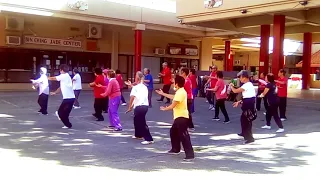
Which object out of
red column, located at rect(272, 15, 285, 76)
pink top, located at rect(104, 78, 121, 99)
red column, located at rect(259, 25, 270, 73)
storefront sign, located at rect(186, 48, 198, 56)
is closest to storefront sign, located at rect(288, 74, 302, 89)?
storefront sign, located at rect(186, 48, 198, 56)

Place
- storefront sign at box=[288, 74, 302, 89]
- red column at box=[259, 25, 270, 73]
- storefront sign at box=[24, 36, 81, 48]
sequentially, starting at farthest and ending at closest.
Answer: storefront sign at box=[288, 74, 302, 89]
storefront sign at box=[24, 36, 81, 48]
red column at box=[259, 25, 270, 73]

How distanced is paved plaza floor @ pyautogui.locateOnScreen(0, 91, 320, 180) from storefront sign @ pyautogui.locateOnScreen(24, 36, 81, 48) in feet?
39.5

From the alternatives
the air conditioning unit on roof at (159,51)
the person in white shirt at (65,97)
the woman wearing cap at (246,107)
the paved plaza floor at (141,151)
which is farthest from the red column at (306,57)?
the person in white shirt at (65,97)

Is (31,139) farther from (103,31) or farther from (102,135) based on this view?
(103,31)

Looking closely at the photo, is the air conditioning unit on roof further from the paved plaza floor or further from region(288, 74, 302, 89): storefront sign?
the paved plaza floor

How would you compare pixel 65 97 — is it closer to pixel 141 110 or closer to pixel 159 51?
pixel 141 110

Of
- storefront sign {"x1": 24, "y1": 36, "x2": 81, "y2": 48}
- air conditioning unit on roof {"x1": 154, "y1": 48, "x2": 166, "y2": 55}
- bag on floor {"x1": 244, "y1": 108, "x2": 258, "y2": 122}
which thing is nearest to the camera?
bag on floor {"x1": 244, "y1": 108, "x2": 258, "y2": 122}

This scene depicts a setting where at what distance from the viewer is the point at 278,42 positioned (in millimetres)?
18344

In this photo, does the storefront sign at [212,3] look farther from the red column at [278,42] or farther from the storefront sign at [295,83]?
the storefront sign at [295,83]

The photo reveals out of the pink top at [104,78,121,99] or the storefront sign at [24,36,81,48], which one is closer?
the pink top at [104,78,121,99]

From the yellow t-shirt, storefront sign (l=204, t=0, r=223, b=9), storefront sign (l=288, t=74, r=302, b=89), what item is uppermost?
storefront sign (l=204, t=0, r=223, b=9)

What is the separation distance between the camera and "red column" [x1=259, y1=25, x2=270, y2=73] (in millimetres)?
21828

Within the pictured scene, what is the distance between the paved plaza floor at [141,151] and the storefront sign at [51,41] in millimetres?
12050

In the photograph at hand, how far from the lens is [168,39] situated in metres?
31.2
